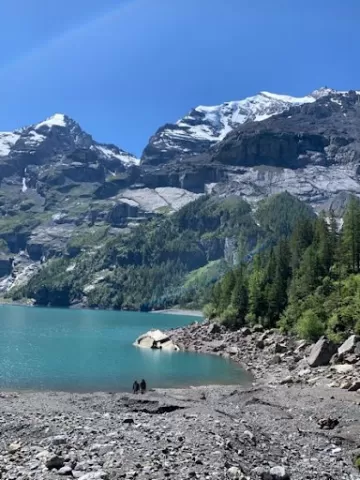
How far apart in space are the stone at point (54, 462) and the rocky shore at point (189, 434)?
4cm

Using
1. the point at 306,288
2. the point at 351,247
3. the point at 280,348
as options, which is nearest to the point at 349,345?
the point at 280,348

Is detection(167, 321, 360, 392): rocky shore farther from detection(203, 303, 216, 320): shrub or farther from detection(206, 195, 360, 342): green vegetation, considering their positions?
detection(203, 303, 216, 320): shrub

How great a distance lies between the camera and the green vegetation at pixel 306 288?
68.9m

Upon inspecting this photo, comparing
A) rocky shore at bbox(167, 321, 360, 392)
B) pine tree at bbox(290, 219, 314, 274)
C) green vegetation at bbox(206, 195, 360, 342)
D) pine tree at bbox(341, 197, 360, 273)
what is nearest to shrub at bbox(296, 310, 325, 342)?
green vegetation at bbox(206, 195, 360, 342)

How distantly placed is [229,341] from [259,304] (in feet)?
43.9

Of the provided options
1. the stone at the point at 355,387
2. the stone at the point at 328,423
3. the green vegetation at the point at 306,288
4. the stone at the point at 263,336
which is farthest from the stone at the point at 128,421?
the stone at the point at 263,336

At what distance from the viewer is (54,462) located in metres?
18.9

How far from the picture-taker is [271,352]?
72312 millimetres

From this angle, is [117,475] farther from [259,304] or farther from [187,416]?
[259,304]

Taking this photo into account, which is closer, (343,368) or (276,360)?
(343,368)

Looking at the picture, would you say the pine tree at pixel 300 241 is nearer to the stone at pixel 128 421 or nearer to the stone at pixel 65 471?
the stone at pixel 128 421

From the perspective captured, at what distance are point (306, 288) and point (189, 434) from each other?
6835 cm

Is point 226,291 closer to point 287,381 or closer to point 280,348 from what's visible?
point 280,348

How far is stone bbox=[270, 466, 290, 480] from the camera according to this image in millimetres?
19188
